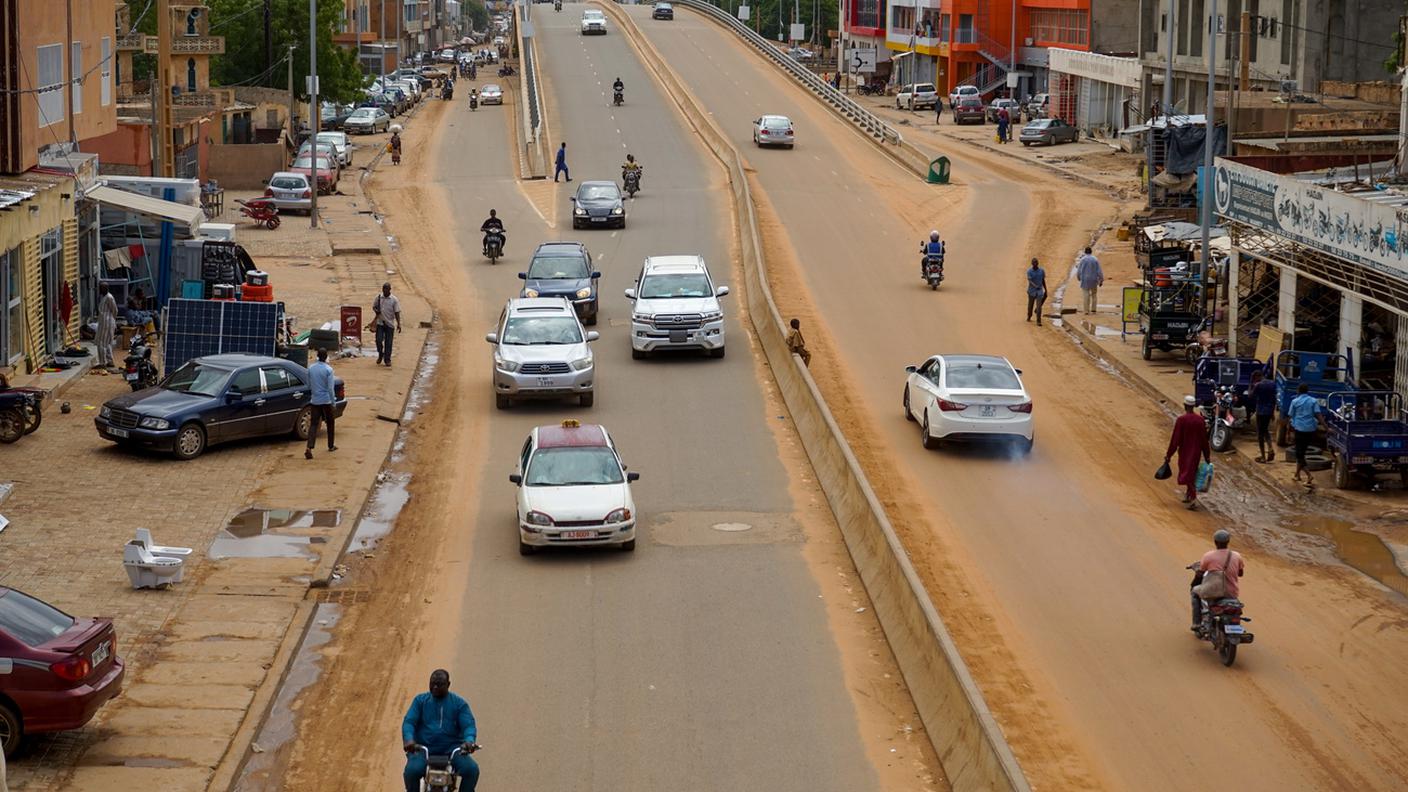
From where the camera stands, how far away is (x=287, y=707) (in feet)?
55.9

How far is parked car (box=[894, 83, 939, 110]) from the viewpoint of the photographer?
10056 centimetres

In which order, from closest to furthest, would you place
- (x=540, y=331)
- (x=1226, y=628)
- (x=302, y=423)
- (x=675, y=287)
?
1. (x=1226, y=628)
2. (x=302, y=423)
3. (x=540, y=331)
4. (x=675, y=287)

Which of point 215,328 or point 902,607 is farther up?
point 215,328

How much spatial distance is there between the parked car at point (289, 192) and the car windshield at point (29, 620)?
4330 centimetres

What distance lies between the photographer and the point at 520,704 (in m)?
17.0

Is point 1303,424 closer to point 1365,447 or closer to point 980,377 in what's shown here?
point 1365,447

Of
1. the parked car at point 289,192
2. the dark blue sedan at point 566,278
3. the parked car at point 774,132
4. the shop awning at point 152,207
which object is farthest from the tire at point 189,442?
the parked car at point 774,132

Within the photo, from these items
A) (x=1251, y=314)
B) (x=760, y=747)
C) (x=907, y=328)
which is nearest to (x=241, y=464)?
(x=760, y=747)

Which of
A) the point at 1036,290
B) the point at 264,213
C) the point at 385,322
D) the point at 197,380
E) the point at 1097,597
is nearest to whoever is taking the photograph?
the point at 1097,597

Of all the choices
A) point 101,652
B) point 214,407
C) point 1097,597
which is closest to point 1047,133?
point 214,407

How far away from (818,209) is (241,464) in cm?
3247

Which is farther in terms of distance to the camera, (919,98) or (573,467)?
(919,98)

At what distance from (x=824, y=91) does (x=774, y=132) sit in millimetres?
16822

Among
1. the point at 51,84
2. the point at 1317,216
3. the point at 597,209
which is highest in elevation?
the point at 51,84
